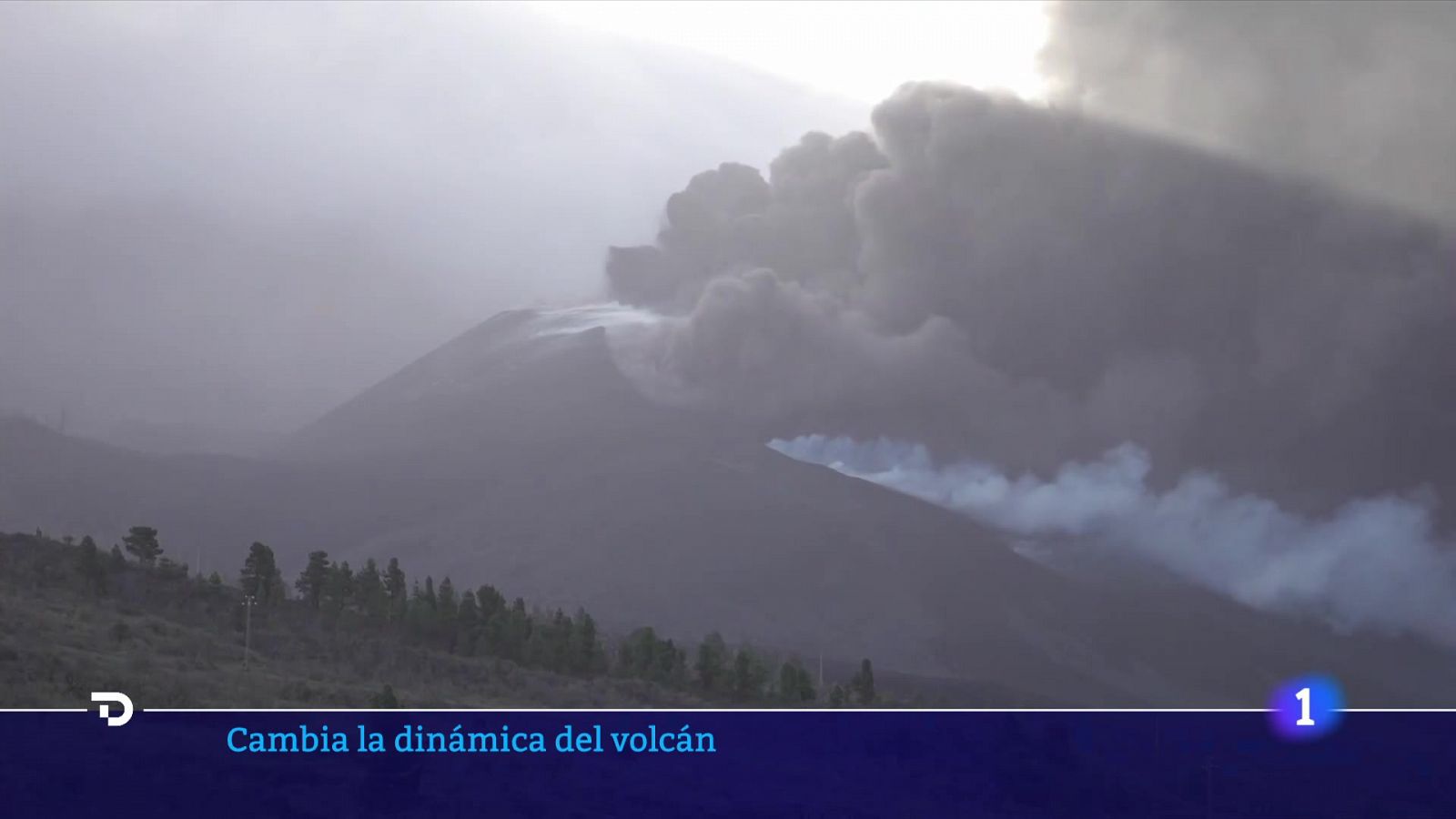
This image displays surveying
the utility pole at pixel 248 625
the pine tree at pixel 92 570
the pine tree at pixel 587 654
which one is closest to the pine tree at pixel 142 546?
the pine tree at pixel 92 570

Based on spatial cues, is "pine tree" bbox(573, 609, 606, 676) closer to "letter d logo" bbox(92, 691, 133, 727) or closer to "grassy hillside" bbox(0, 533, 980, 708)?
"grassy hillside" bbox(0, 533, 980, 708)

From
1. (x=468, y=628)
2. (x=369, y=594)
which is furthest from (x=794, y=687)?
(x=369, y=594)

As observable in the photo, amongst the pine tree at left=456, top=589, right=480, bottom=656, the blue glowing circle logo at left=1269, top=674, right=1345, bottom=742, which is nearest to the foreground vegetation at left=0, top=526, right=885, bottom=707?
the pine tree at left=456, top=589, right=480, bottom=656
